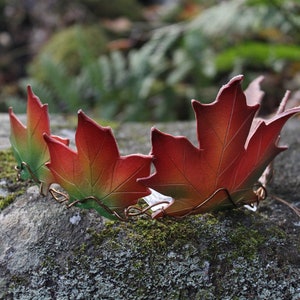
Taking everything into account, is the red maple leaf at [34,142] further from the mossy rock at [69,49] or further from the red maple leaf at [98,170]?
the mossy rock at [69,49]

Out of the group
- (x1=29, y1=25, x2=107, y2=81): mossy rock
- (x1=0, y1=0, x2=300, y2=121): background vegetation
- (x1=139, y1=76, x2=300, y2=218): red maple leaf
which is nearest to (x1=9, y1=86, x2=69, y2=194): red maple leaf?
(x1=139, y1=76, x2=300, y2=218): red maple leaf

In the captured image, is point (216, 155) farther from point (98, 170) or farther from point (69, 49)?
point (69, 49)

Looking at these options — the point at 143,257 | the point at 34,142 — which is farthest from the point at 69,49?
the point at 143,257

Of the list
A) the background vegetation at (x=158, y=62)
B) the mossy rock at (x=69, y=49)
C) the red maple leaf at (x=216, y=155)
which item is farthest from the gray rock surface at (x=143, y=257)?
the mossy rock at (x=69, y=49)

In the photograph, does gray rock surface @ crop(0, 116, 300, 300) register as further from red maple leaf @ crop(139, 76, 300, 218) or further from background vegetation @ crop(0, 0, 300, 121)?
background vegetation @ crop(0, 0, 300, 121)

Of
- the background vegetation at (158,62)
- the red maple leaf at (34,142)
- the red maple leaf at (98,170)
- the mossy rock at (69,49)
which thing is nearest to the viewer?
the red maple leaf at (98,170)

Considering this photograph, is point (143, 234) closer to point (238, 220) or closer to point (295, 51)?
point (238, 220)
